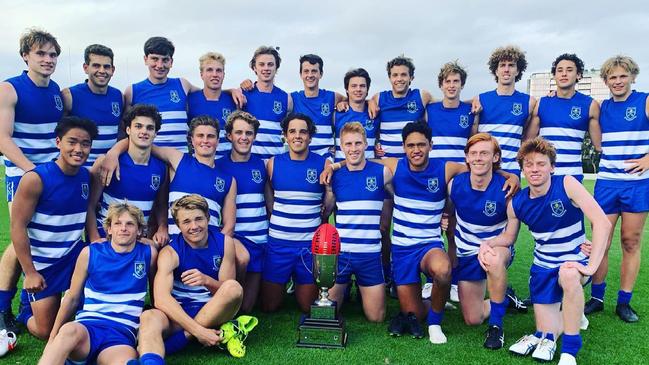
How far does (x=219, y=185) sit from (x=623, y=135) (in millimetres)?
3683

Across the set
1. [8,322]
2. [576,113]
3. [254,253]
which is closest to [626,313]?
[576,113]

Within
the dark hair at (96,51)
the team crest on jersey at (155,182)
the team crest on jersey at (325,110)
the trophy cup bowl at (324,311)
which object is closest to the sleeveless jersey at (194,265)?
the team crest on jersey at (155,182)

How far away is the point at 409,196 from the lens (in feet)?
15.3

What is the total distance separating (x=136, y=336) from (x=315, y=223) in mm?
1912

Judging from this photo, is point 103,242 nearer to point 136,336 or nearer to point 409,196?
point 136,336

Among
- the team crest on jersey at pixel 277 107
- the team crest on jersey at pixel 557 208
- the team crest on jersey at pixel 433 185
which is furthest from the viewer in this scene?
the team crest on jersey at pixel 277 107

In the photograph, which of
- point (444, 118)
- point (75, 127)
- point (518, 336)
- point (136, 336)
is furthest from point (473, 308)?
point (75, 127)

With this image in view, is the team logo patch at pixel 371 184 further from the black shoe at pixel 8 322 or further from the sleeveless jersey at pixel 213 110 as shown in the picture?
the black shoe at pixel 8 322

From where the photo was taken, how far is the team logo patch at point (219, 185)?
4.56m

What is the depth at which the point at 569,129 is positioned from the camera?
16.9 feet

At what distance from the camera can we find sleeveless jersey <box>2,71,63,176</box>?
439cm

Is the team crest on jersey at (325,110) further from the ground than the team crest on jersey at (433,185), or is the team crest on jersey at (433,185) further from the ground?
the team crest on jersey at (325,110)

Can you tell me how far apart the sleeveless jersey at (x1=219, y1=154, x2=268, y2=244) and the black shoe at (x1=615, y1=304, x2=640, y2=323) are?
3.28 m

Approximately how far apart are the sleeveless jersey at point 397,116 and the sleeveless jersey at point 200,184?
72.9 inches
